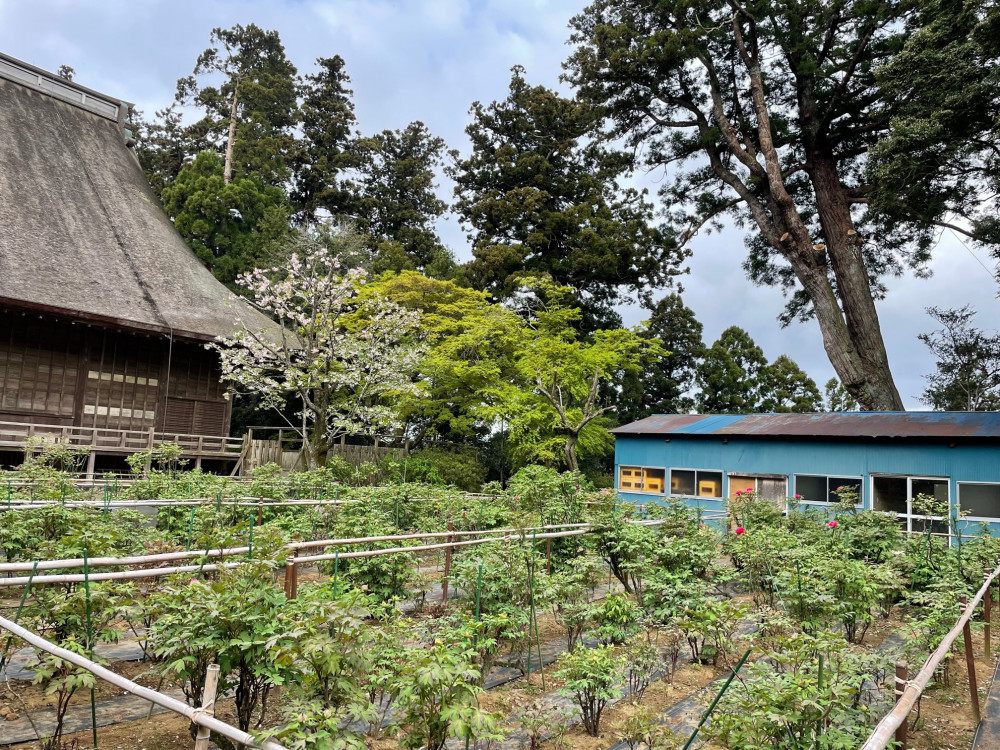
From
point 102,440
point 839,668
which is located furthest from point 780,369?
point 839,668

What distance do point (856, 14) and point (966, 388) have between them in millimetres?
17381

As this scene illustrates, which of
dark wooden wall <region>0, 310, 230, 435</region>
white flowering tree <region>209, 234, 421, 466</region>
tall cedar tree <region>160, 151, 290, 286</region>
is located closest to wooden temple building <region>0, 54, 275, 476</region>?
dark wooden wall <region>0, 310, 230, 435</region>

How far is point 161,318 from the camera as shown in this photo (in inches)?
695

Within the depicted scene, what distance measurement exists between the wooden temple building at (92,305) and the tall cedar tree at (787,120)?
15.7 m

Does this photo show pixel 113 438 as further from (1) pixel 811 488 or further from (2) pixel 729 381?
(2) pixel 729 381

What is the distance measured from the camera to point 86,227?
19375mm

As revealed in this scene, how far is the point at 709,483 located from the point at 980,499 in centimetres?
597

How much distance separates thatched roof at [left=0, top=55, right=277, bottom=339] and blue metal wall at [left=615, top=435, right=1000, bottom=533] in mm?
12582

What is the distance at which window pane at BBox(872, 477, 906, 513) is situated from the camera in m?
14.3

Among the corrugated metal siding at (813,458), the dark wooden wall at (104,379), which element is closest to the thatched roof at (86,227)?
the dark wooden wall at (104,379)

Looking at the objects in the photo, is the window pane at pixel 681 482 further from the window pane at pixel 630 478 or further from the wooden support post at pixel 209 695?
the wooden support post at pixel 209 695

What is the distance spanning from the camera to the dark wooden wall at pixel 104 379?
16344 millimetres

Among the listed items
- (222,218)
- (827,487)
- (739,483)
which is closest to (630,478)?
(739,483)

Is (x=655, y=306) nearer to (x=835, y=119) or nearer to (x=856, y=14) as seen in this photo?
(x=835, y=119)
